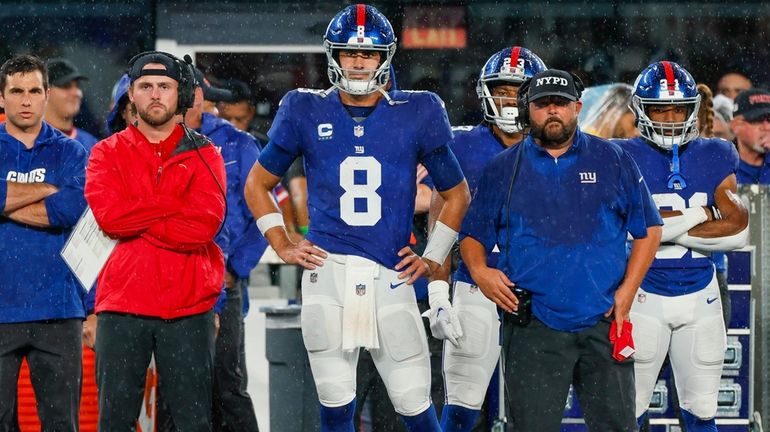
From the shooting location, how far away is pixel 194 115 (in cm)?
694

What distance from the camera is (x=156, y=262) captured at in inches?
218

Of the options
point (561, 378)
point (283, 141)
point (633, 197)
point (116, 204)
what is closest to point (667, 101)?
point (633, 197)

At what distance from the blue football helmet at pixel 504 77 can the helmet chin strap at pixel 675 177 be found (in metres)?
0.63

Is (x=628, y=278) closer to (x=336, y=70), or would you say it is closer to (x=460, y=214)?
(x=460, y=214)

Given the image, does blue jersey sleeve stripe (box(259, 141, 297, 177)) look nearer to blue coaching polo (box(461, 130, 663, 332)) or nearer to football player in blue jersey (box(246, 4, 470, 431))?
football player in blue jersey (box(246, 4, 470, 431))

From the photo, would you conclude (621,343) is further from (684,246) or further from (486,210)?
(684,246)

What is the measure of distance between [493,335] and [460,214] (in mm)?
655

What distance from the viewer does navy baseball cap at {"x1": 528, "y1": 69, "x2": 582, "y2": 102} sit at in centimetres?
527

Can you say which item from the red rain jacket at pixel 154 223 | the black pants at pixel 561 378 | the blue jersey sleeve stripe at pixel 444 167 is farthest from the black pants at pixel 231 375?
the black pants at pixel 561 378

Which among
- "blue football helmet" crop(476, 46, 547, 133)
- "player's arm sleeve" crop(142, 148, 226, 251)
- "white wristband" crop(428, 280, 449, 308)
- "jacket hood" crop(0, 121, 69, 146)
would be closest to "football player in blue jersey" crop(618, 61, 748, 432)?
"blue football helmet" crop(476, 46, 547, 133)

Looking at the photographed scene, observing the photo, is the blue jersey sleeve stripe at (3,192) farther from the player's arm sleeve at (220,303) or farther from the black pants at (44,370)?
the player's arm sleeve at (220,303)

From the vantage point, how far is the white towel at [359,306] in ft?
17.6

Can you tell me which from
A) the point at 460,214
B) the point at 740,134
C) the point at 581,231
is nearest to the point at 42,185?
the point at 460,214

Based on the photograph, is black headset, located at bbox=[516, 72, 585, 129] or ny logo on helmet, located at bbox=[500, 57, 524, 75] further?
ny logo on helmet, located at bbox=[500, 57, 524, 75]
